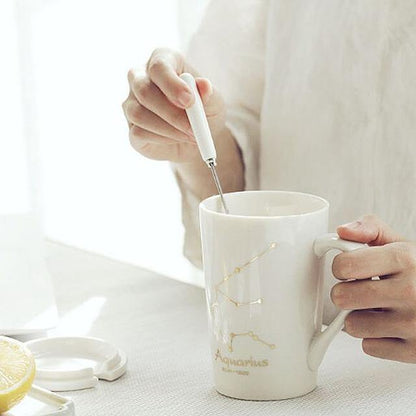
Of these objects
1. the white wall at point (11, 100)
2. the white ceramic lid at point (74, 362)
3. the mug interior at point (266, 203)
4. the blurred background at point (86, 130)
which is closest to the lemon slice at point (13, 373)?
the white ceramic lid at point (74, 362)

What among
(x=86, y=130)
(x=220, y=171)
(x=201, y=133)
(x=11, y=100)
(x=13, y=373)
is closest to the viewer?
(x=13, y=373)

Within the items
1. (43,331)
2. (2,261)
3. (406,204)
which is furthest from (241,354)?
(2,261)

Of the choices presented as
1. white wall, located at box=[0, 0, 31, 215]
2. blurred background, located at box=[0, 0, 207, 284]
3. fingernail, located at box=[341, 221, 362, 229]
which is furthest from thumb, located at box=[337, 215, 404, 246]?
white wall, located at box=[0, 0, 31, 215]

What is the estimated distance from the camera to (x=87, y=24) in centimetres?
198

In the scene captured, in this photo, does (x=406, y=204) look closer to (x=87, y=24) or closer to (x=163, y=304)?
(x=163, y=304)

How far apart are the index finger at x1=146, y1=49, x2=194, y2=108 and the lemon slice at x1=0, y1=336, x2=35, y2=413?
245mm

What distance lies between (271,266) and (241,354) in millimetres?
76

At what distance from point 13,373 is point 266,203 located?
25cm

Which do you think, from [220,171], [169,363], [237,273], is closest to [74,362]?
[169,363]

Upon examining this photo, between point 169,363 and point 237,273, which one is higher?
point 237,273

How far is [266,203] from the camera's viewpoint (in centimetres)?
77

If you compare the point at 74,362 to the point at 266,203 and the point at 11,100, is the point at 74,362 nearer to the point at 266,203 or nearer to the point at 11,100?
the point at 266,203

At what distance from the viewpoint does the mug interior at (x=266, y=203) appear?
755 millimetres

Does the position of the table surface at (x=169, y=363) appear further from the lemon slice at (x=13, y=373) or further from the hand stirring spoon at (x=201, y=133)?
the hand stirring spoon at (x=201, y=133)
